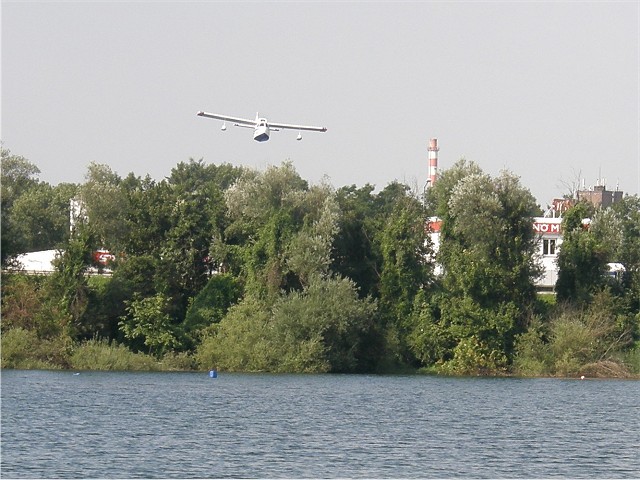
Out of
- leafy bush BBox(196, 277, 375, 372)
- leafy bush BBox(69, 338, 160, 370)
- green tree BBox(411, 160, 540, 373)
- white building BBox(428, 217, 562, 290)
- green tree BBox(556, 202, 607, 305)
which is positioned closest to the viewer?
leafy bush BBox(196, 277, 375, 372)

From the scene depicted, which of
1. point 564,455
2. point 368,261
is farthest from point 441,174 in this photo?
point 564,455

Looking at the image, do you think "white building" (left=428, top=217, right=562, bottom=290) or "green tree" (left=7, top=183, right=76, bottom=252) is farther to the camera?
"green tree" (left=7, top=183, right=76, bottom=252)

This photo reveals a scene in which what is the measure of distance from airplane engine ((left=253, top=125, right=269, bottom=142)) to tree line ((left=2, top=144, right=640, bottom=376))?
15.7 metres

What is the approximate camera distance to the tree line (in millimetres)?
64188

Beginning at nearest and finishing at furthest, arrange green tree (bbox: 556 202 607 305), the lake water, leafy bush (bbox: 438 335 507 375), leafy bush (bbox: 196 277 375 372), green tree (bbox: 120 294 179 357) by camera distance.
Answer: the lake water → leafy bush (bbox: 196 277 375 372) → leafy bush (bbox: 438 335 507 375) → green tree (bbox: 120 294 179 357) → green tree (bbox: 556 202 607 305)

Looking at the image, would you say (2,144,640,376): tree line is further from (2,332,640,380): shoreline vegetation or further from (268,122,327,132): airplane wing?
(268,122,327,132): airplane wing

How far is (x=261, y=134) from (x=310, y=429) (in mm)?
55811

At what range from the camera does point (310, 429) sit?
120ft

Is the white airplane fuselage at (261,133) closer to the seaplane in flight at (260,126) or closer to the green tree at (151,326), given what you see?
the seaplane in flight at (260,126)

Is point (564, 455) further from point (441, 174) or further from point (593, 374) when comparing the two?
point (441, 174)

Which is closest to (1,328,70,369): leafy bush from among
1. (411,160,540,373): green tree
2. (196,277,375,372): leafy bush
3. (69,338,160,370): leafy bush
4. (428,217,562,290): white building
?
(69,338,160,370): leafy bush

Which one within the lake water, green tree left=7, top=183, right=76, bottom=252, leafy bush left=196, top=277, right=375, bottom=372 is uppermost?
green tree left=7, top=183, right=76, bottom=252

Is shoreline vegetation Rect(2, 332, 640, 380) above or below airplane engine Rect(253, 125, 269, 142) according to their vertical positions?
below

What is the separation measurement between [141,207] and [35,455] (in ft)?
151
